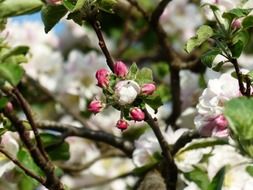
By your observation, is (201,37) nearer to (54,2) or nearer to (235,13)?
(235,13)

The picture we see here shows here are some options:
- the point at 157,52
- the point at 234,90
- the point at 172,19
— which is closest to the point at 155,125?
the point at 234,90

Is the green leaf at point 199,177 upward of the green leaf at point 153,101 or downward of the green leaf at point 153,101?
downward

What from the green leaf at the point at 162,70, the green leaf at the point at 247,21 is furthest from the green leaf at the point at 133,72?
the green leaf at the point at 162,70

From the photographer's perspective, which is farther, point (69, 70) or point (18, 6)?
point (69, 70)

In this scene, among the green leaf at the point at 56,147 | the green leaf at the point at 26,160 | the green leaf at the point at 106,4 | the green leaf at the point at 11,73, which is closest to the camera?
the green leaf at the point at 11,73

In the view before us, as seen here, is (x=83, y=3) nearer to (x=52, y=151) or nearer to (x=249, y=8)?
(x=249, y=8)

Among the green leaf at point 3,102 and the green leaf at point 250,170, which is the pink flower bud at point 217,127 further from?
the green leaf at point 3,102

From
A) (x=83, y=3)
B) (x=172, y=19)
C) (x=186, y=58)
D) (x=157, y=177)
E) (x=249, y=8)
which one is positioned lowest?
(x=172, y=19)

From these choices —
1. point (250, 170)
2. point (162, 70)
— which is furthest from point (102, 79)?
point (162, 70)
